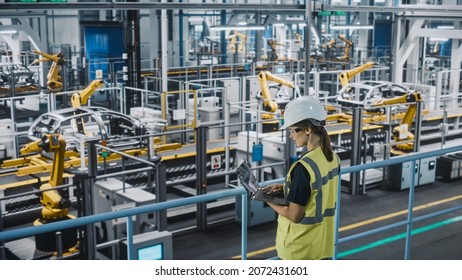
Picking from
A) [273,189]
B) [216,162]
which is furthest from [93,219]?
[216,162]

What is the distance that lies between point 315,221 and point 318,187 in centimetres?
25

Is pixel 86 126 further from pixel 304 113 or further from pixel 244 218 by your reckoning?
pixel 304 113

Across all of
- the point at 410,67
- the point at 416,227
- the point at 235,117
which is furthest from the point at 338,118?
the point at 416,227

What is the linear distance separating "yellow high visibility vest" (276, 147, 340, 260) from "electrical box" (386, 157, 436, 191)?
30.2 feet

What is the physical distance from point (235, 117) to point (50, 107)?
613 cm

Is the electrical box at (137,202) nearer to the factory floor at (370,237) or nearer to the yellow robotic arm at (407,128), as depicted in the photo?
the factory floor at (370,237)

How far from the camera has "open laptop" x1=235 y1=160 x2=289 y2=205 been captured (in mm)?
3764

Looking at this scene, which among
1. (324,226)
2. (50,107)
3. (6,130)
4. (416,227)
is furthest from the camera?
(50,107)

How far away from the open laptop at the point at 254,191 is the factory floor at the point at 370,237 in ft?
18.0

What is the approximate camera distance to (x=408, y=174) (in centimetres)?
1320

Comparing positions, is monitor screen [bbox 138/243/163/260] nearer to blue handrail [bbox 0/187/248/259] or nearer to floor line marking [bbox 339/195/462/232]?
blue handrail [bbox 0/187/248/259]

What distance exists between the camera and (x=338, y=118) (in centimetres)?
1761

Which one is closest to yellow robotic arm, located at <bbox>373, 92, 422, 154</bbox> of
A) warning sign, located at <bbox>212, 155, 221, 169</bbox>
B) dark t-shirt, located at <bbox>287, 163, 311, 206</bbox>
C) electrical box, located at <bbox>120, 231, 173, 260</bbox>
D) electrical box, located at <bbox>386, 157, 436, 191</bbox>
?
electrical box, located at <bbox>386, 157, 436, 191</bbox>
